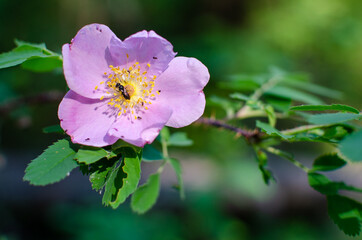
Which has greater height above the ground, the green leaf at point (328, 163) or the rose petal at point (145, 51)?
the rose petal at point (145, 51)

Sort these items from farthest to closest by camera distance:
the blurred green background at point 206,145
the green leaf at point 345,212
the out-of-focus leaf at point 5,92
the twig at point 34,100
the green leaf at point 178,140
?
the blurred green background at point 206,145 < the out-of-focus leaf at point 5,92 < the twig at point 34,100 < the green leaf at point 178,140 < the green leaf at point 345,212

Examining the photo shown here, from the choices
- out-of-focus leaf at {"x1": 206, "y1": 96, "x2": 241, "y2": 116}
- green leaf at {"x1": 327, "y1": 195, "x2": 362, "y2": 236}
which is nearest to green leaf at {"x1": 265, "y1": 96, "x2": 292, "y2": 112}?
out-of-focus leaf at {"x1": 206, "y1": 96, "x2": 241, "y2": 116}

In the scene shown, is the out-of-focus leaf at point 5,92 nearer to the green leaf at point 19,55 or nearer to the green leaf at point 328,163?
the green leaf at point 19,55

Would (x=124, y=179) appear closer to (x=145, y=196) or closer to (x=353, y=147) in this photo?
(x=145, y=196)

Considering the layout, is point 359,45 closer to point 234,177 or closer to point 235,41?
point 235,41

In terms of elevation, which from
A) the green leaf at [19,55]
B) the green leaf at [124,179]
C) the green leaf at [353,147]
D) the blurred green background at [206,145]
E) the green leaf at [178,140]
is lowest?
the blurred green background at [206,145]

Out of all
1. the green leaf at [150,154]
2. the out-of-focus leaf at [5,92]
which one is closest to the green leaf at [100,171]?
the green leaf at [150,154]

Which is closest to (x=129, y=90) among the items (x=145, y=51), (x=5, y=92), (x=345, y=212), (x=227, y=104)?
(x=145, y=51)
